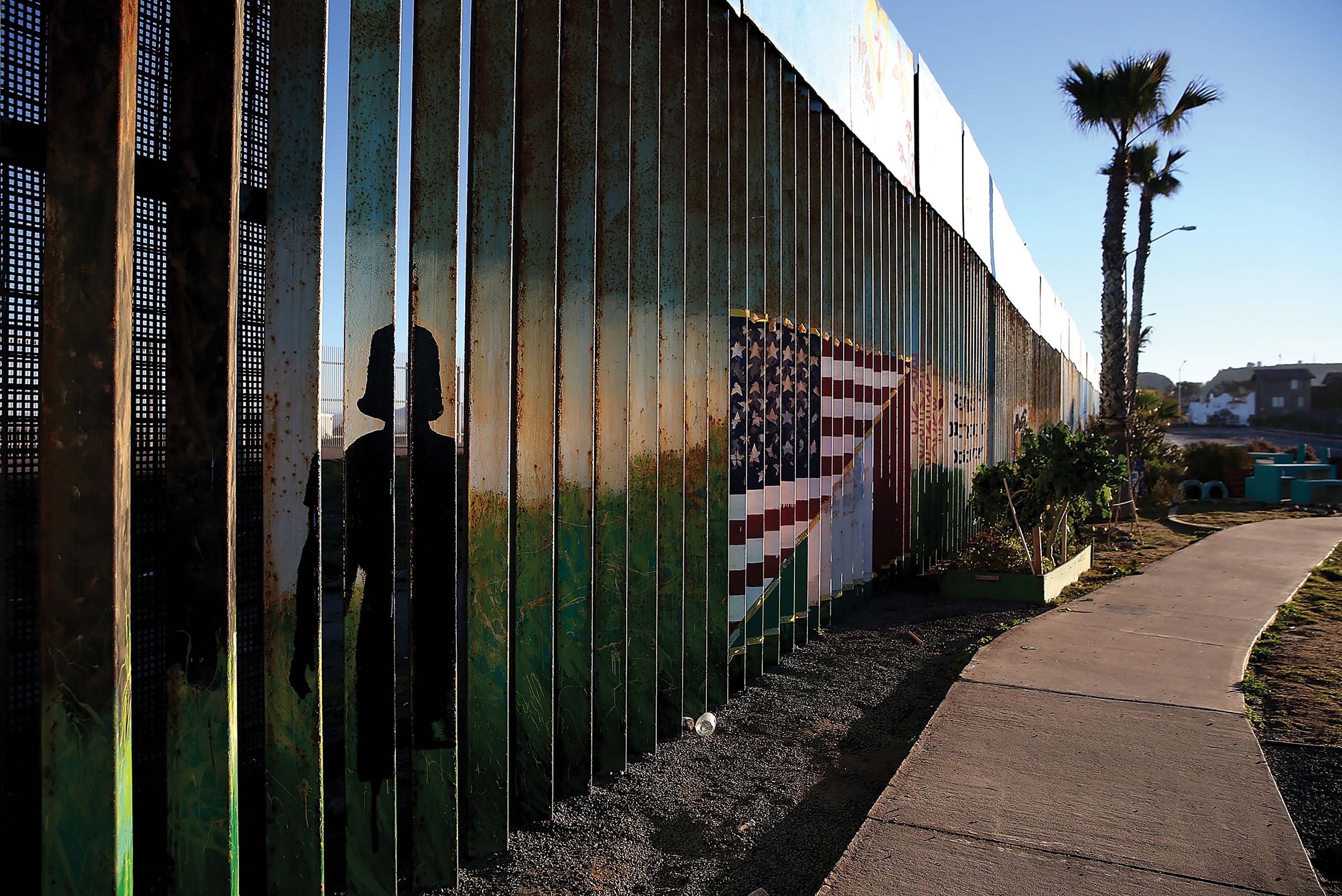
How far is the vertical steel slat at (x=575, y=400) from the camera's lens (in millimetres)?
3221

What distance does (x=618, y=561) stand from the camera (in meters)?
3.52

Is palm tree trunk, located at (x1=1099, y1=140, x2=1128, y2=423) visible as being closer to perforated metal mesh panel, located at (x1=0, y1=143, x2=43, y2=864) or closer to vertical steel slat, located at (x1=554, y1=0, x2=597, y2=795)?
vertical steel slat, located at (x1=554, y1=0, x2=597, y2=795)

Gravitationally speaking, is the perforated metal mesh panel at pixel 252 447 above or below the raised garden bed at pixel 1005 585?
above

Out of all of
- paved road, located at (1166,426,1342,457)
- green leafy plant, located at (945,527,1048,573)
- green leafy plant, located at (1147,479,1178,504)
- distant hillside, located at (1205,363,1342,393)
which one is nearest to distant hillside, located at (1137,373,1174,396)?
distant hillside, located at (1205,363,1342,393)

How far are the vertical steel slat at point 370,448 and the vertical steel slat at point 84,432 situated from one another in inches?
25.6

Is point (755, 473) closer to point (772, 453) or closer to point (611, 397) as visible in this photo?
point (772, 453)

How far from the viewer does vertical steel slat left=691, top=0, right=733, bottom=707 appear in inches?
172

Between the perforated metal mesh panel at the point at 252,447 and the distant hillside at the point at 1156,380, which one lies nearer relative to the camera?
the perforated metal mesh panel at the point at 252,447

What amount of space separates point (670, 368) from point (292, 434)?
2.08 meters

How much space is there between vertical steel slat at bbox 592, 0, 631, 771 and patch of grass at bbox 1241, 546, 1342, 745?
300 cm

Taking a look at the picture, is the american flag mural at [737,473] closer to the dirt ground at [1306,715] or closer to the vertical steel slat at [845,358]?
the vertical steel slat at [845,358]

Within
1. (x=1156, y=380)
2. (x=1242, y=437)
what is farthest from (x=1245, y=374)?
(x=1242, y=437)

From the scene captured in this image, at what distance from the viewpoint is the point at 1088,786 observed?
10.4ft

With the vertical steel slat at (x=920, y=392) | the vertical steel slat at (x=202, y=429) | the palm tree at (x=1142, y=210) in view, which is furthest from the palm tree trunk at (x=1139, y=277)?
the vertical steel slat at (x=202, y=429)
